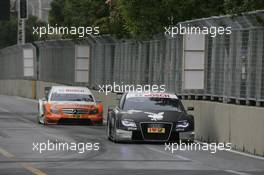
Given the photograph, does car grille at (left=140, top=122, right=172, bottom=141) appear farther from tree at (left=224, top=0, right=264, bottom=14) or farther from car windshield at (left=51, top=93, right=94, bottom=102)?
car windshield at (left=51, top=93, right=94, bottom=102)

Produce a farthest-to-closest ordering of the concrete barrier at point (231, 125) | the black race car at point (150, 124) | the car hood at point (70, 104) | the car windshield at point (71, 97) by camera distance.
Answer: the car windshield at point (71, 97), the car hood at point (70, 104), the black race car at point (150, 124), the concrete barrier at point (231, 125)

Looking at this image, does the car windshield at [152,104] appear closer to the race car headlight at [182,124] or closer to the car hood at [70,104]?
the race car headlight at [182,124]

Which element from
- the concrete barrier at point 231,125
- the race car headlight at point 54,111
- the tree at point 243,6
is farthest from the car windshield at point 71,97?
the tree at point 243,6

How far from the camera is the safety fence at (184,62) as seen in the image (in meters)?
25.1

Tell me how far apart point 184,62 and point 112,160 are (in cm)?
1338

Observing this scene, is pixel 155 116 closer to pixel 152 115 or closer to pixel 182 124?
pixel 152 115

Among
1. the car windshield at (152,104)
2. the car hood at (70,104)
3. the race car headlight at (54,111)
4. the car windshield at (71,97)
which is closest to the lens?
the car windshield at (152,104)

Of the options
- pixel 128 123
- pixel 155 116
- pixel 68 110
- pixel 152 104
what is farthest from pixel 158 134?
pixel 68 110

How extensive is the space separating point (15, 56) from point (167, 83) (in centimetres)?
3793

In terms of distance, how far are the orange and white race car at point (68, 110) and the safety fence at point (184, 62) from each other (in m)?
2.91

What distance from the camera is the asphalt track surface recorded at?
17.0 m

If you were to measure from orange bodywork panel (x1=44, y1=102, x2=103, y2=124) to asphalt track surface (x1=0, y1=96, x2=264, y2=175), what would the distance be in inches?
238

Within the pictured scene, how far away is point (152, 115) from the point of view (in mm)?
24359

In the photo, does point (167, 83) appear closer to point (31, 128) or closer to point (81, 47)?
point (31, 128)
